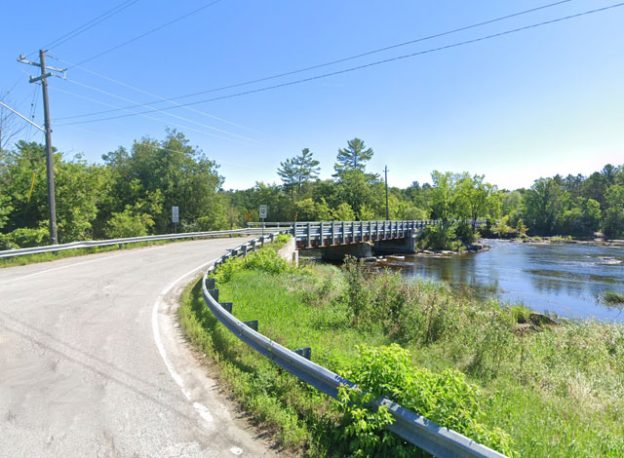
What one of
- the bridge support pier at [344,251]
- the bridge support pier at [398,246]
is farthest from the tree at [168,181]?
the bridge support pier at [398,246]

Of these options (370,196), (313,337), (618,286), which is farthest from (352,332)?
(370,196)

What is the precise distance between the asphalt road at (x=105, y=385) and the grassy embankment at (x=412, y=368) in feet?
1.34

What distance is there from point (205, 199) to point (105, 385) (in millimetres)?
37092

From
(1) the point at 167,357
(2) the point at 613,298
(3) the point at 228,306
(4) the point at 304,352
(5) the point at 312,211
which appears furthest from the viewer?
(5) the point at 312,211

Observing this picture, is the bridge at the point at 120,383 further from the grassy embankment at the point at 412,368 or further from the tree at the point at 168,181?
the tree at the point at 168,181

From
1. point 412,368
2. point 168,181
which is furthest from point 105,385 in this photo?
point 168,181

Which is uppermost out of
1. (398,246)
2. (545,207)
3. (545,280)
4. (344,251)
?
(545,207)

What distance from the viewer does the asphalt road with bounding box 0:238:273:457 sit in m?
3.19

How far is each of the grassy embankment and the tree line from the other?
20556mm

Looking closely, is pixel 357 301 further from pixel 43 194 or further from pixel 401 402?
pixel 43 194

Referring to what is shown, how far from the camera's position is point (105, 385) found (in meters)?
4.25

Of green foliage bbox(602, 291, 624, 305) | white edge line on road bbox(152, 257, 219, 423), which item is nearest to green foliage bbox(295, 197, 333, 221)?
green foliage bbox(602, 291, 624, 305)

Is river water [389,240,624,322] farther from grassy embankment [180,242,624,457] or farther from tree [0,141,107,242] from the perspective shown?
tree [0,141,107,242]

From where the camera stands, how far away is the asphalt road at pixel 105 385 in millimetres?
3188
